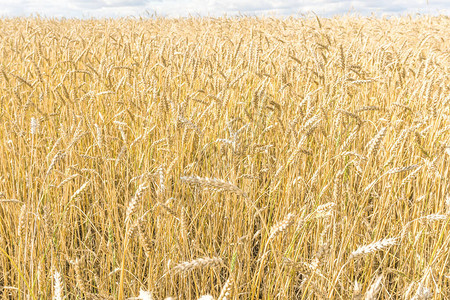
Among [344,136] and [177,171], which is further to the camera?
[344,136]

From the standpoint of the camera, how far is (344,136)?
2.07 meters

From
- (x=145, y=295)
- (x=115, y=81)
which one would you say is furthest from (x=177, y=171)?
(x=115, y=81)

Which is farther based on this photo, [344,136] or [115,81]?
[115,81]

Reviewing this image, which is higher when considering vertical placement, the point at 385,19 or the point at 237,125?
the point at 385,19

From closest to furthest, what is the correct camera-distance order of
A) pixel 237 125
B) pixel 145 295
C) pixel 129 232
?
1. pixel 145 295
2. pixel 129 232
3. pixel 237 125

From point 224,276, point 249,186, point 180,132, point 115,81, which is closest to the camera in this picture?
point 249,186

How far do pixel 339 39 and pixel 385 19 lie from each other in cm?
546

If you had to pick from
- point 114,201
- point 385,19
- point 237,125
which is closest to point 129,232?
point 114,201

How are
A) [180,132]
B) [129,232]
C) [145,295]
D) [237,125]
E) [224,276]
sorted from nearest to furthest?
[145,295] < [129,232] < [224,276] < [180,132] < [237,125]

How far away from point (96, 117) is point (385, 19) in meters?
9.05

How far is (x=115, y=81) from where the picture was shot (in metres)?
2.97

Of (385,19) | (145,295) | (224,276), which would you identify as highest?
(385,19)

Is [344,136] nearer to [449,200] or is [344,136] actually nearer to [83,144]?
[449,200]

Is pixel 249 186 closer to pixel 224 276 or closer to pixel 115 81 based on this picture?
pixel 224 276
